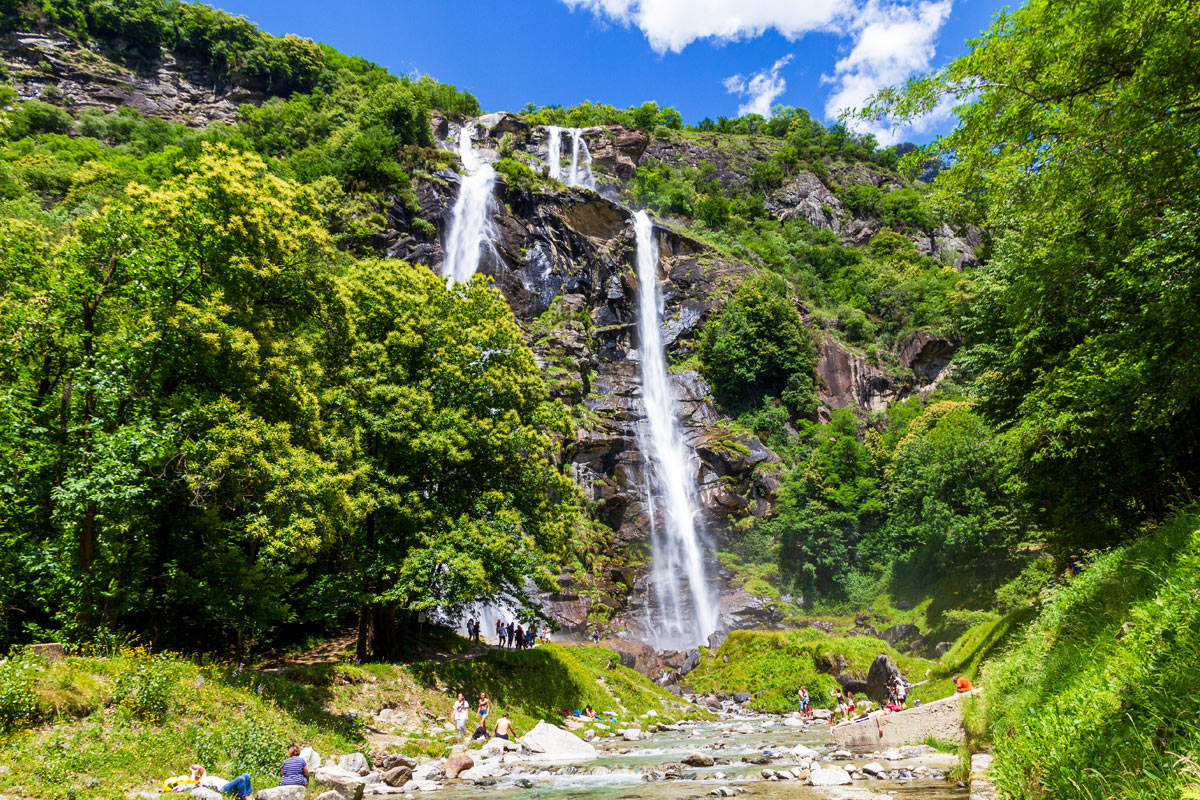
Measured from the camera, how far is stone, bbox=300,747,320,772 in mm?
10133

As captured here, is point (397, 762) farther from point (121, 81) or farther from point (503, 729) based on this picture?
point (121, 81)

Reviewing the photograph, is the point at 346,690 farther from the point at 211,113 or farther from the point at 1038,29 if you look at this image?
the point at 211,113

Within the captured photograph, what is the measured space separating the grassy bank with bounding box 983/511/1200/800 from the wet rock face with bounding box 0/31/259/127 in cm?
9333

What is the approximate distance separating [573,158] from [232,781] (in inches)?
3253

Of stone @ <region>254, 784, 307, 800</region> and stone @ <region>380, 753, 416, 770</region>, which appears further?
stone @ <region>380, 753, 416, 770</region>

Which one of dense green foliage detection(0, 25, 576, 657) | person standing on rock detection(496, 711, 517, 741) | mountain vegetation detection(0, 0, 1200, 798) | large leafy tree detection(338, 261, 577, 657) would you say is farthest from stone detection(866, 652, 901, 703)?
person standing on rock detection(496, 711, 517, 741)

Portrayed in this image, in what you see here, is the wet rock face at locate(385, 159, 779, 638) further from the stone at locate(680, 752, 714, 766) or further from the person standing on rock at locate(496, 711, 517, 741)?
the stone at locate(680, 752, 714, 766)

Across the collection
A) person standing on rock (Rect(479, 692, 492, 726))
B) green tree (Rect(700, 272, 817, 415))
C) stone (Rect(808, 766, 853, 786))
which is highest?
green tree (Rect(700, 272, 817, 415))

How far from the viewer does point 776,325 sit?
5841cm

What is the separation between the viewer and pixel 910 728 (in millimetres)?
13656

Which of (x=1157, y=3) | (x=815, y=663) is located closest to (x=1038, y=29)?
(x=1157, y=3)

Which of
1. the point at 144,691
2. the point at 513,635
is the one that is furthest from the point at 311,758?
the point at 513,635

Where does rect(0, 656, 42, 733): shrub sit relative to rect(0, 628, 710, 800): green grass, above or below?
above

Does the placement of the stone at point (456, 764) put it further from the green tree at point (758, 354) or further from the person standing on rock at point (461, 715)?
the green tree at point (758, 354)
